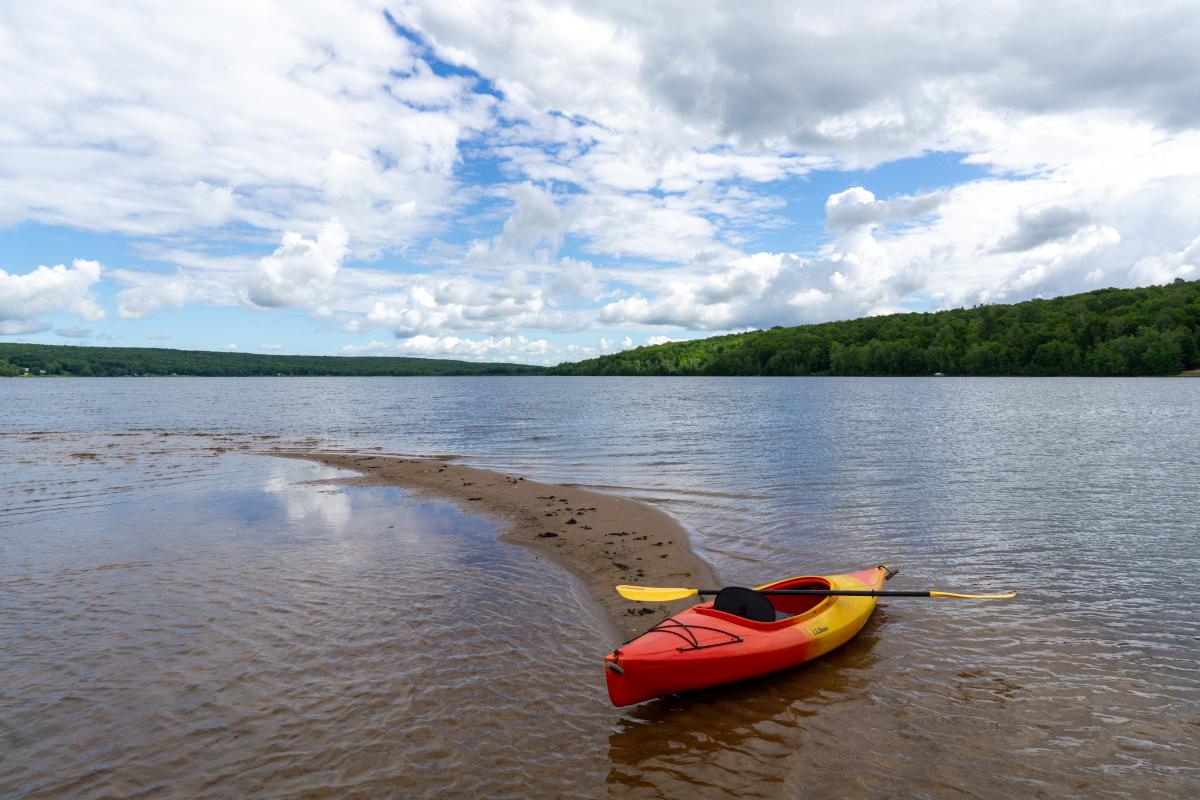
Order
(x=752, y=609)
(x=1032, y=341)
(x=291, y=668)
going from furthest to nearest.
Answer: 1. (x=1032, y=341)
2. (x=752, y=609)
3. (x=291, y=668)

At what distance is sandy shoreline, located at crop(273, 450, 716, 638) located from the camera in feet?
40.2

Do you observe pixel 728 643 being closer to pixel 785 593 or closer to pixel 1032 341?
pixel 785 593

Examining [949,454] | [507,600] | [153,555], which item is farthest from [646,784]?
[949,454]

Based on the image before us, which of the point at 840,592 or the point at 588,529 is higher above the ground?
the point at 840,592

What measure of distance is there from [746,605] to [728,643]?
36.7 inches

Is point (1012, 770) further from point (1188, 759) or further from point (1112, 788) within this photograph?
point (1188, 759)

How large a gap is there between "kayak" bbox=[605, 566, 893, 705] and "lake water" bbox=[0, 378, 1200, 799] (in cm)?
31

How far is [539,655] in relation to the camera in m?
9.05

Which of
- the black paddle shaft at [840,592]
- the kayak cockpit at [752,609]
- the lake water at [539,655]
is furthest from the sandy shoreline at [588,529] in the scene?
the black paddle shaft at [840,592]

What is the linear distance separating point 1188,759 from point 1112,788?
129 centimetres

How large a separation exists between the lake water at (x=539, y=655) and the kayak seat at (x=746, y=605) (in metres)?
0.86

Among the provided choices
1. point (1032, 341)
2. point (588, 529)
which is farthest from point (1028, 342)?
point (588, 529)

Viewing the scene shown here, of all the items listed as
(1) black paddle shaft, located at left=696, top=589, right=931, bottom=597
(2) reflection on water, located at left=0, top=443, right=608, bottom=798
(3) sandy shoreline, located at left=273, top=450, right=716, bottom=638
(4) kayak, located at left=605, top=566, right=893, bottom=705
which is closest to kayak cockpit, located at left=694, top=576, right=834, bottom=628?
(4) kayak, located at left=605, top=566, right=893, bottom=705

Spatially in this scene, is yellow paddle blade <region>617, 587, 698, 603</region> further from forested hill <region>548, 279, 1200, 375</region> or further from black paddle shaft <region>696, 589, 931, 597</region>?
forested hill <region>548, 279, 1200, 375</region>
